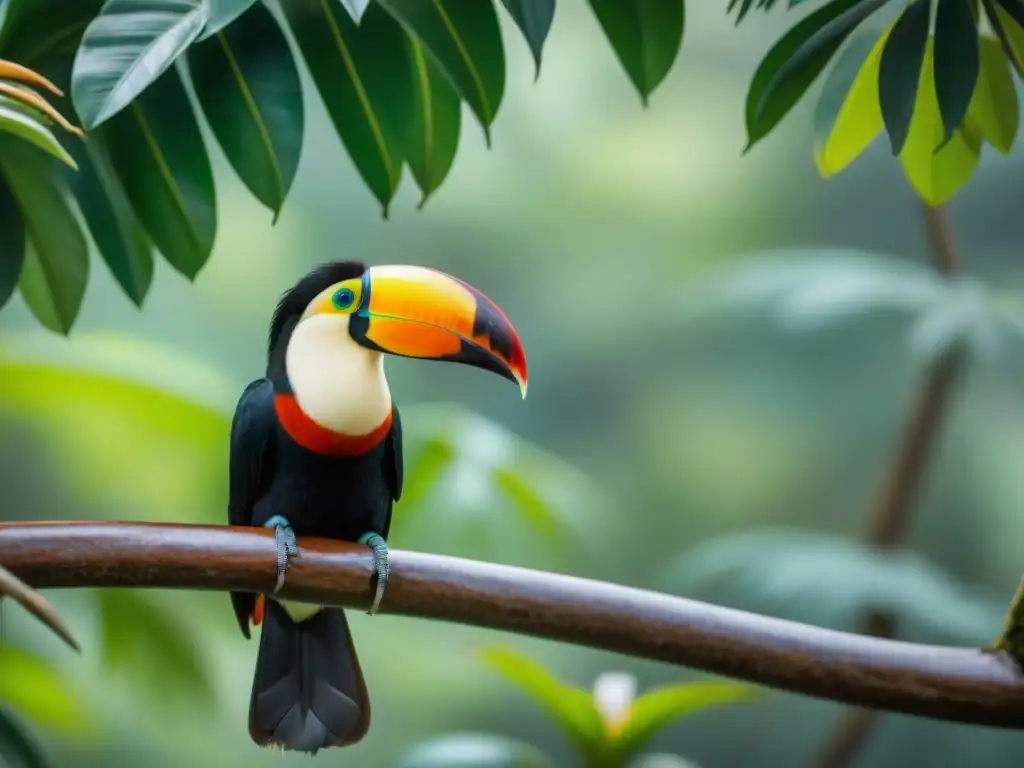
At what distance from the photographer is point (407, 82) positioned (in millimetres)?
1122

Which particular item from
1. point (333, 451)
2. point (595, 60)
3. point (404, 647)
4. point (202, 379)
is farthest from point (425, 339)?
point (595, 60)

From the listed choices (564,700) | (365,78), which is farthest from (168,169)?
(564,700)

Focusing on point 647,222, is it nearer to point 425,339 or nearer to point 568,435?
point 568,435

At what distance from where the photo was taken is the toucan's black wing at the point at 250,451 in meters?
1.24

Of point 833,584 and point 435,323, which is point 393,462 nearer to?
point 435,323

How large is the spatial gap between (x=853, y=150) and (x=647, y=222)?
174cm

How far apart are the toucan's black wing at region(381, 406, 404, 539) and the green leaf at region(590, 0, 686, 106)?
0.46 m

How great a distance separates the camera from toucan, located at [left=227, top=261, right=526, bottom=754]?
1138 millimetres

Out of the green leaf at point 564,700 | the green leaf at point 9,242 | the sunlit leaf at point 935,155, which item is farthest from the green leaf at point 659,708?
the green leaf at point 9,242

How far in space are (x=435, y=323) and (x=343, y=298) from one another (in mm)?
118

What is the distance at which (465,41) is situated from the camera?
3.38ft

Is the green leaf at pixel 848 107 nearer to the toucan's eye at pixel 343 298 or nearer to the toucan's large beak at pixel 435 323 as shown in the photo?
the toucan's large beak at pixel 435 323

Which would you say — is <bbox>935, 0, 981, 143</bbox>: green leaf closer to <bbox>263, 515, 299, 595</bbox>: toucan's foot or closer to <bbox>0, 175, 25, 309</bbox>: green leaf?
<bbox>263, 515, 299, 595</bbox>: toucan's foot

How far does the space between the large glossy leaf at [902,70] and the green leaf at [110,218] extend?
66 cm
